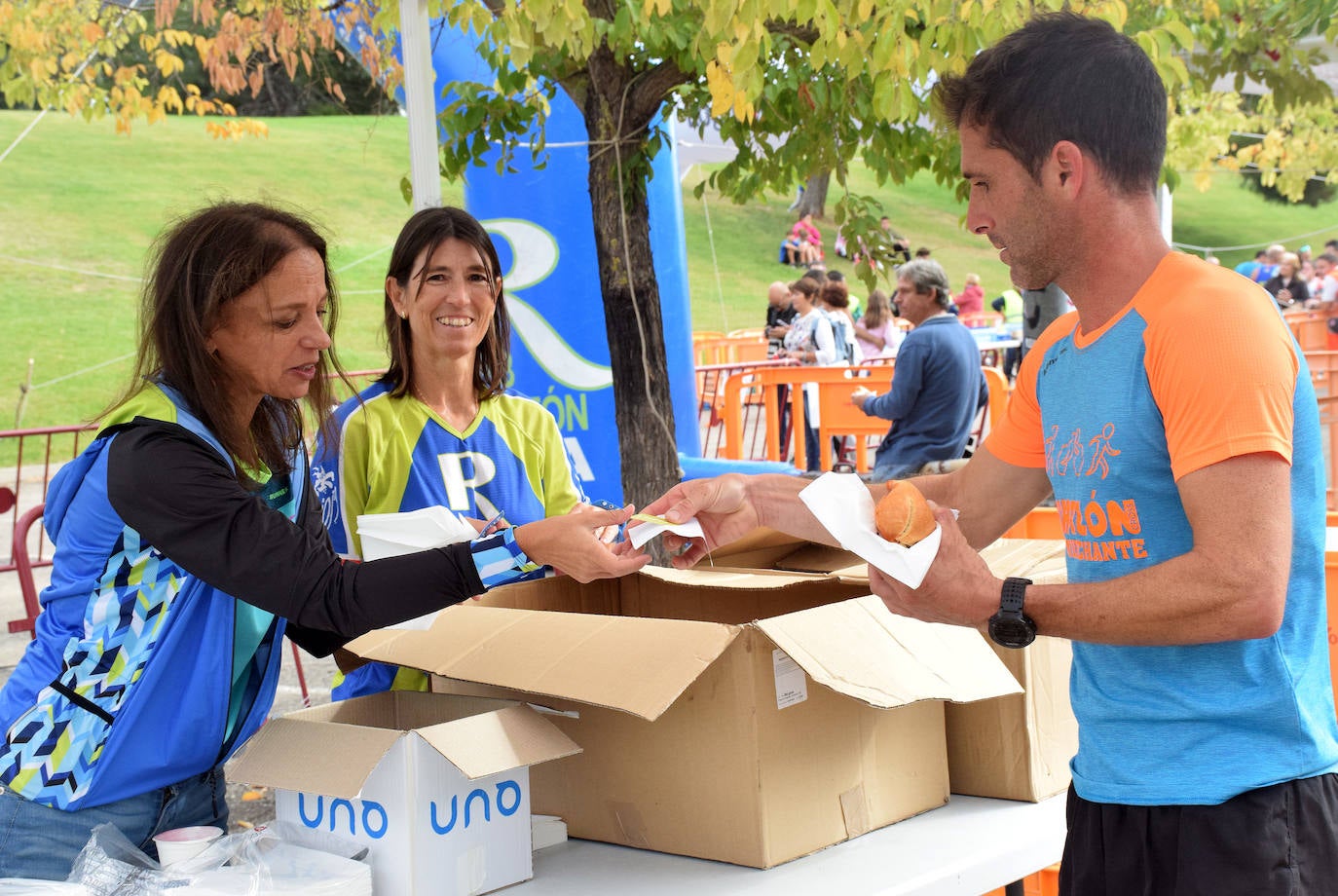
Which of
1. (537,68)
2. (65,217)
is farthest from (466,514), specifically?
(65,217)

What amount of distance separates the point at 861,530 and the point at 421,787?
2.26 feet

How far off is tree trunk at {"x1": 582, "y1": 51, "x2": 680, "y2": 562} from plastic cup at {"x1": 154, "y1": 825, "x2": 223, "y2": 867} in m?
2.72

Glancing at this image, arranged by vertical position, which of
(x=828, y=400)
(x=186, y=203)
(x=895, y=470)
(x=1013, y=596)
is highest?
(x=186, y=203)

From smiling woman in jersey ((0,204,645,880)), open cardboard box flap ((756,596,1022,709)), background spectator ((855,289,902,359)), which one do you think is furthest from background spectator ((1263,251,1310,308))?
smiling woman in jersey ((0,204,645,880))

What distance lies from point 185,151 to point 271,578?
1171 inches

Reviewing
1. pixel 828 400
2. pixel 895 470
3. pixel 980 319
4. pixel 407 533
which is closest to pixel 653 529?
pixel 407 533

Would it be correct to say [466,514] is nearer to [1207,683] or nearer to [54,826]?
[54,826]

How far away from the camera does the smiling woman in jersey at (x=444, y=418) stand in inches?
107

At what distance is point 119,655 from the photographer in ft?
5.69

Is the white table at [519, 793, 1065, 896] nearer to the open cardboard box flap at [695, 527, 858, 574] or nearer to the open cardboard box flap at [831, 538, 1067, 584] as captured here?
the open cardboard box flap at [831, 538, 1067, 584]

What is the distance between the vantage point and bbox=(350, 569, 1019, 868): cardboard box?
1.77 m

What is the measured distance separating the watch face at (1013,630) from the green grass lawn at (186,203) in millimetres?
13962

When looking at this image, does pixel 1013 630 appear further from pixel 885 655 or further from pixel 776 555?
pixel 776 555

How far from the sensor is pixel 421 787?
5.59ft
